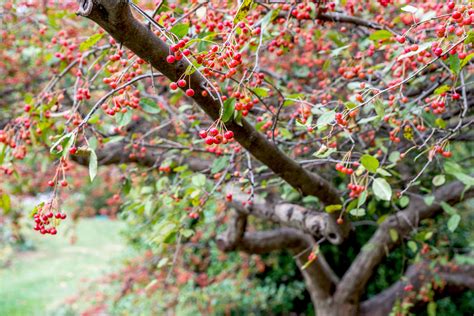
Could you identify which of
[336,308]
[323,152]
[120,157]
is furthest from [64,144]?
[336,308]

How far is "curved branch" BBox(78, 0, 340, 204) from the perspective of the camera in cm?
124

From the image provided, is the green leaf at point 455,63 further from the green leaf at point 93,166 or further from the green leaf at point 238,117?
the green leaf at point 93,166

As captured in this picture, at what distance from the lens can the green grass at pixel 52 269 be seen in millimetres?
8383

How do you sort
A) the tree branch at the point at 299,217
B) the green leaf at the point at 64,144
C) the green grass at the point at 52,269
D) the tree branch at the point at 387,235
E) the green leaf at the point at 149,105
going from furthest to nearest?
the green grass at the point at 52,269 → the tree branch at the point at 387,235 → the tree branch at the point at 299,217 → the green leaf at the point at 149,105 → the green leaf at the point at 64,144

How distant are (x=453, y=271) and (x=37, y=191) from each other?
440 centimetres

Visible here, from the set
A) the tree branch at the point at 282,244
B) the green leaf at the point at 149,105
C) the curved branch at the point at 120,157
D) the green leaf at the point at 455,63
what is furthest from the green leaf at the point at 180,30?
the tree branch at the point at 282,244

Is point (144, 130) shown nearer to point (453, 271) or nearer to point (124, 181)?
point (124, 181)

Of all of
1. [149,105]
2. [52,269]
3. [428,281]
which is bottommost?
[428,281]

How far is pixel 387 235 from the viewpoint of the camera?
352cm

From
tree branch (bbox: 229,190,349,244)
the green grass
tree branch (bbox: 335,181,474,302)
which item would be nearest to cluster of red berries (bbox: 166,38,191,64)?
tree branch (bbox: 229,190,349,244)

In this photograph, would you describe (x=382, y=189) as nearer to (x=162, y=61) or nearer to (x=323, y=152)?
(x=323, y=152)

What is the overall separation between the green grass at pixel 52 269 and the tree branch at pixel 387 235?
12.4 ft

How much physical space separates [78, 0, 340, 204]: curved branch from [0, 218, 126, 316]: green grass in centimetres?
510

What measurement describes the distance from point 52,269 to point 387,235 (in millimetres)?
9497
